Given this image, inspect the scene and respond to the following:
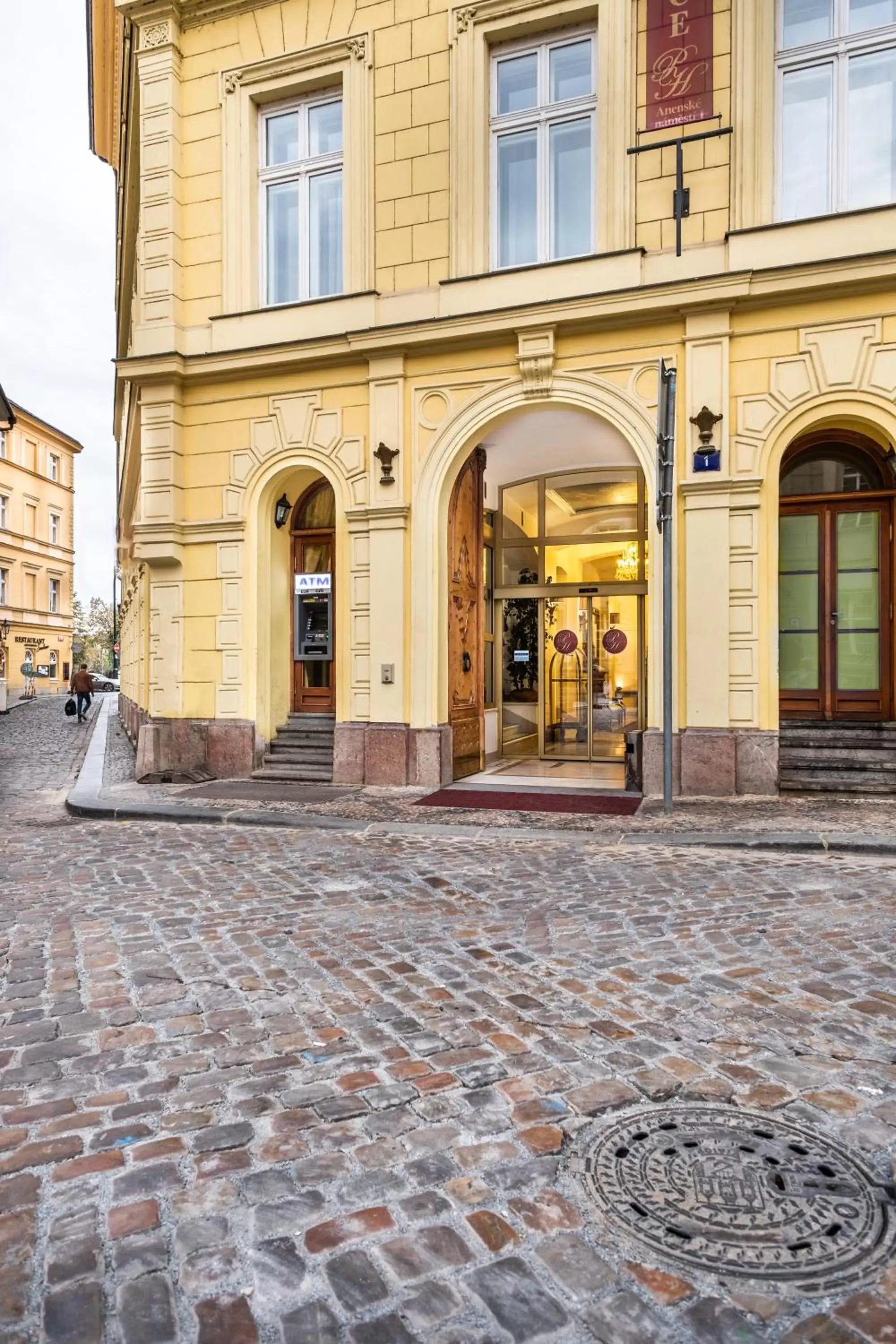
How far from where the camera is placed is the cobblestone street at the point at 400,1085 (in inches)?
77.6

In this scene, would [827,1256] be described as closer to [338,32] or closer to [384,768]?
[384,768]

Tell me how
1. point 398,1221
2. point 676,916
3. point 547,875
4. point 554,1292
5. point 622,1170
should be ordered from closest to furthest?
1. point 554,1292
2. point 398,1221
3. point 622,1170
4. point 676,916
5. point 547,875

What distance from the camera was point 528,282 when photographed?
10.3 m

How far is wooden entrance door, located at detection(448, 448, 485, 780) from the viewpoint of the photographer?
439 inches

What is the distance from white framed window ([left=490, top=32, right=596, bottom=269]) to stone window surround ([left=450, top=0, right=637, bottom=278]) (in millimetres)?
150

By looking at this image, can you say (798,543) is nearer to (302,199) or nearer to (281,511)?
(281,511)

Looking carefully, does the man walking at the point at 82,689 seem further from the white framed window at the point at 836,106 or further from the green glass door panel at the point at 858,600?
the white framed window at the point at 836,106

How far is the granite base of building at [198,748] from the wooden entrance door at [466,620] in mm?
2832

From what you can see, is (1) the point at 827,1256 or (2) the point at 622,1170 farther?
(2) the point at 622,1170

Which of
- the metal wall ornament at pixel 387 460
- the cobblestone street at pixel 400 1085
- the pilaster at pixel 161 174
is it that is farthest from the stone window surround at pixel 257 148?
the cobblestone street at pixel 400 1085

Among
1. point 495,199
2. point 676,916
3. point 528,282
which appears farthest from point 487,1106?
point 495,199

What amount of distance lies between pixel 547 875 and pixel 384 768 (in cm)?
465

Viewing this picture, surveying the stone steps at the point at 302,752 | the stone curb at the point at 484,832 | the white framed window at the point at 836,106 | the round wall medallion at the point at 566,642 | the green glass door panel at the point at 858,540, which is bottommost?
the stone curb at the point at 484,832

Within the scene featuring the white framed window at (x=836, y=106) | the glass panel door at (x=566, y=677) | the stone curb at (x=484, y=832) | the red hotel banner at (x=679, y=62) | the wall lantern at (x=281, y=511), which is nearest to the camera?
the stone curb at (x=484, y=832)
